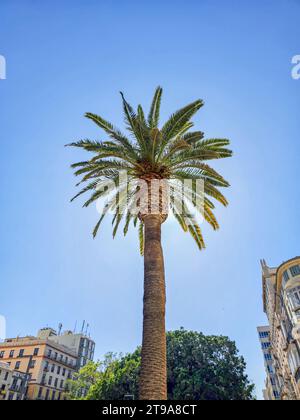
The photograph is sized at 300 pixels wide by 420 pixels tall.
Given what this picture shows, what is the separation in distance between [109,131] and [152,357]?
346 inches

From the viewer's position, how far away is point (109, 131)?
12891mm

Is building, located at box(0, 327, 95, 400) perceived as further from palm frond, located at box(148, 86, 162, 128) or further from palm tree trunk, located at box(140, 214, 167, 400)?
palm frond, located at box(148, 86, 162, 128)

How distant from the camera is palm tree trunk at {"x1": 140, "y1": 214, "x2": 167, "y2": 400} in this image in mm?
7887

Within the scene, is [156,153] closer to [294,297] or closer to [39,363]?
[294,297]

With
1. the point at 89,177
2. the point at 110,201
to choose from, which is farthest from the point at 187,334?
the point at 89,177

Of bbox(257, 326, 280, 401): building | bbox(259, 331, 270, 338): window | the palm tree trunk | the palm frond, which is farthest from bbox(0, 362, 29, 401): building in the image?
bbox(259, 331, 270, 338): window

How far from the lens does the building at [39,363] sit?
180 feet

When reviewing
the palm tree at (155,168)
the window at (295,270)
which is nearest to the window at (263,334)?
the window at (295,270)

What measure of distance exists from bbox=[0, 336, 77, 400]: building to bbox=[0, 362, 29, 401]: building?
184cm

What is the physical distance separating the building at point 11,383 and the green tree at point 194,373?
26.7 m

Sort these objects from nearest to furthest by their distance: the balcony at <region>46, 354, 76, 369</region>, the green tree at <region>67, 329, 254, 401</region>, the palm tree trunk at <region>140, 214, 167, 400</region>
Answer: the palm tree trunk at <region>140, 214, 167, 400</region>, the green tree at <region>67, 329, 254, 401</region>, the balcony at <region>46, 354, 76, 369</region>

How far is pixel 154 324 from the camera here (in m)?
8.73

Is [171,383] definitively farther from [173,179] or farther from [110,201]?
[173,179]

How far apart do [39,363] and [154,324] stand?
2240 inches
